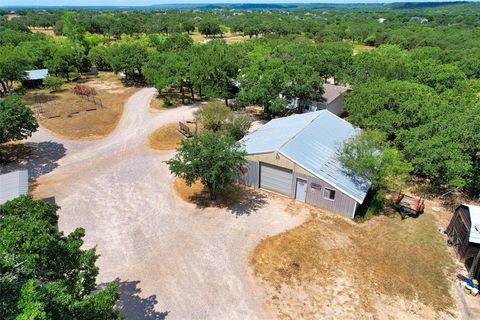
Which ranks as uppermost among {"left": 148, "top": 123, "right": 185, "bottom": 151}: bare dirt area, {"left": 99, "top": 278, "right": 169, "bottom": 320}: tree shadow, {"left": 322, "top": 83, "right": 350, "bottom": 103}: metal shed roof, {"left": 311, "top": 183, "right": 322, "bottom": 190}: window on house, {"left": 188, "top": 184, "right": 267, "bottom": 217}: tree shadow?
{"left": 322, "top": 83, "right": 350, "bottom": 103}: metal shed roof

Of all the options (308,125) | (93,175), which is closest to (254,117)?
(308,125)

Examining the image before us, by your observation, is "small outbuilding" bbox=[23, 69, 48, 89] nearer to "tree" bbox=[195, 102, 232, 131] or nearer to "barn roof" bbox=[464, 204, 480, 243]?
"tree" bbox=[195, 102, 232, 131]

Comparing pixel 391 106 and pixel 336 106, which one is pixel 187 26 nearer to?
pixel 336 106

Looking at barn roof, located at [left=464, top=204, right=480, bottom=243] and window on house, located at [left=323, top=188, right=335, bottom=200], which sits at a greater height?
barn roof, located at [left=464, top=204, right=480, bottom=243]

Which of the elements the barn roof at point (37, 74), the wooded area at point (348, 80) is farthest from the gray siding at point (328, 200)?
the barn roof at point (37, 74)

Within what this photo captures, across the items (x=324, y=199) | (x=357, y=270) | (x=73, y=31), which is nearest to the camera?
(x=357, y=270)

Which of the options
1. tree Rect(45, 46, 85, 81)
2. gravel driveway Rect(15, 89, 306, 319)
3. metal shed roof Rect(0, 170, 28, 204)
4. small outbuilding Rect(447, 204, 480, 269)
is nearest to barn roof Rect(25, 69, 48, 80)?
tree Rect(45, 46, 85, 81)

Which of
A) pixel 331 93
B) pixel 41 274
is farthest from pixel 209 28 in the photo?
pixel 41 274
